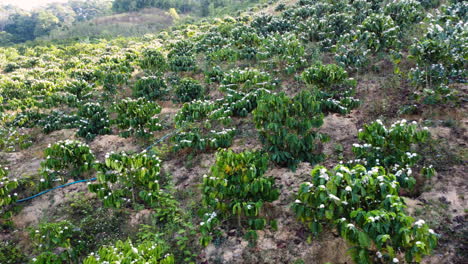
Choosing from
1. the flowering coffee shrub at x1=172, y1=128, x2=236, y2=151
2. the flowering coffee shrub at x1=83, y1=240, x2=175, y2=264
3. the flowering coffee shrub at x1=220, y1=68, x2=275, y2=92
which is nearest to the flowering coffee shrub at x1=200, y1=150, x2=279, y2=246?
the flowering coffee shrub at x1=83, y1=240, x2=175, y2=264

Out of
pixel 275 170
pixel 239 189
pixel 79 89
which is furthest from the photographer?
pixel 79 89

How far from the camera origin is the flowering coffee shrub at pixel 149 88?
34.3ft

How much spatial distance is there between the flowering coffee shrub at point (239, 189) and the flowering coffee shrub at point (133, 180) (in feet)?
4.09

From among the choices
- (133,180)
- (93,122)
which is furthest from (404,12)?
(93,122)

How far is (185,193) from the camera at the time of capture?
607 centimetres

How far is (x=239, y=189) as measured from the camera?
4395 mm

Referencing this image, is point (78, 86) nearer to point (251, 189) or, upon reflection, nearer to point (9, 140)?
point (9, 140)

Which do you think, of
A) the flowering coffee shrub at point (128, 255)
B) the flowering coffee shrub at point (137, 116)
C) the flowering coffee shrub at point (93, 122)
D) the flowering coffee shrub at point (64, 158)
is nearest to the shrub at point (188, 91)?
the flowering coffee shrub at point (137, 116)

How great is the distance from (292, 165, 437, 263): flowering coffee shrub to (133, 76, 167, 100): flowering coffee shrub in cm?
796

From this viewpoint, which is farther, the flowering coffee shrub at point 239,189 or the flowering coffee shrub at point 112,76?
the flowering coffee shrub at point 112,76

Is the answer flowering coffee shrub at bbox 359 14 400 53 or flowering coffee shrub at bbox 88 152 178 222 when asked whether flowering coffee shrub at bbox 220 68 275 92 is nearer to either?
flowering coffee shrub at bbox 359 14 400 53

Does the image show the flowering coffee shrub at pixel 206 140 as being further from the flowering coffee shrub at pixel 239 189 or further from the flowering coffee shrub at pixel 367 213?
the flowering coffee shrub at pixel 367 213

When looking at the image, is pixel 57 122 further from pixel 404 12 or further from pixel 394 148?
pixel 404 12

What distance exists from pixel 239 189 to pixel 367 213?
1.83m
